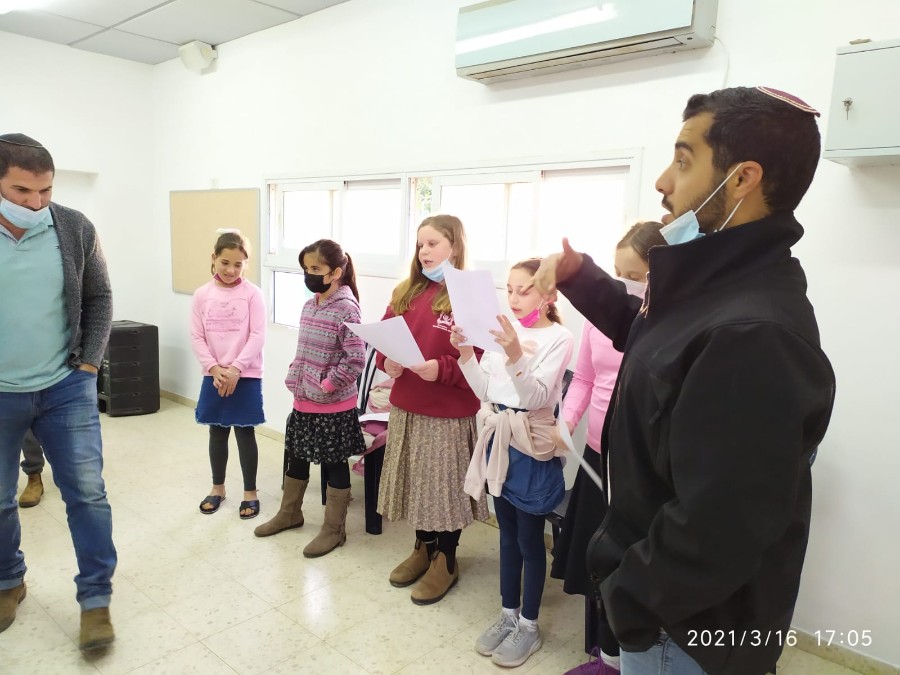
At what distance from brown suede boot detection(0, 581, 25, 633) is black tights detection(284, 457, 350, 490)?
41.0 inches

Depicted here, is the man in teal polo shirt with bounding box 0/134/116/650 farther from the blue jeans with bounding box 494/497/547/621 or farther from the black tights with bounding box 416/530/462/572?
the blue jeans with bounding box 494/497/547/621

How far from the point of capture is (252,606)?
224cm

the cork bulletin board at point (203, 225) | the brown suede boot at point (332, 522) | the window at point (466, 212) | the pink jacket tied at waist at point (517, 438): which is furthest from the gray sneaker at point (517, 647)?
the cork bulletin board at point (203, 225)

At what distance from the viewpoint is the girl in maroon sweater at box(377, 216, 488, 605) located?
7.23 feet

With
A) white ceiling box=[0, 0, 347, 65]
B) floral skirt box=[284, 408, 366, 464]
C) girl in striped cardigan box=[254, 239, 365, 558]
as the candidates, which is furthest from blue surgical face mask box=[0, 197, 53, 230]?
white ceiling box=[0, 0, 347, 65]

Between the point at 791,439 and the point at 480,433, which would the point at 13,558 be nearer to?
the point at 480,433

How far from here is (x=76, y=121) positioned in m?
4.67

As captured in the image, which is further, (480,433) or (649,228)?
(480,433)

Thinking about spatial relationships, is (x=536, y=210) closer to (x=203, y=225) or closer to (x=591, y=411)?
(x=591, y=411)

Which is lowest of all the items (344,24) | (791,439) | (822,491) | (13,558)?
(13,558)

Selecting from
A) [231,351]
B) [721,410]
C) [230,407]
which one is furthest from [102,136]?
[721,410]

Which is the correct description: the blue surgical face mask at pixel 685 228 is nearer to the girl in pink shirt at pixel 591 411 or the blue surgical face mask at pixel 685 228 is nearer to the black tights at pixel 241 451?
the girl in pink shirt at pixel 591 411

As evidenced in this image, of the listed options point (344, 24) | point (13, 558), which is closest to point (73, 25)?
point (344, 24)

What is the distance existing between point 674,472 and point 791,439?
0.15m
